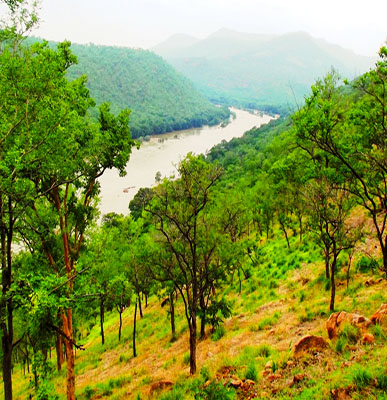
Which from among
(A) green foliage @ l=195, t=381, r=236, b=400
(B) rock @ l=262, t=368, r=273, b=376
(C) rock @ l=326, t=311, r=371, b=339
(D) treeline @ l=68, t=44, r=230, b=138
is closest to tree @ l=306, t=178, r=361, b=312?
(C) rock @ l=326, t=311, r=371, b=339

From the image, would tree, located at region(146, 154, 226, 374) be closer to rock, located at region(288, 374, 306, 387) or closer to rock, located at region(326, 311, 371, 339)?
rock, located at region(288, 374, 306, 387)

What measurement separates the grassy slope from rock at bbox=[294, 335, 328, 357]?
0.88 feet

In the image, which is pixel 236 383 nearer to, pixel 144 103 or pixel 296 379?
pixel 296 379

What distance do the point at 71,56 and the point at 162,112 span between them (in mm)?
165689

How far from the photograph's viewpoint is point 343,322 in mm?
9992

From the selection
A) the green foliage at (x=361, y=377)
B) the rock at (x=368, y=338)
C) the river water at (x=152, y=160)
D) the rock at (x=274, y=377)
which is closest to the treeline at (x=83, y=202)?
the rock at (x=368, y=338)

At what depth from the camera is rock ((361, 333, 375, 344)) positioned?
8766mm

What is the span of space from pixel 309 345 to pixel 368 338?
1.71 m

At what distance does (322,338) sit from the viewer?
984cm

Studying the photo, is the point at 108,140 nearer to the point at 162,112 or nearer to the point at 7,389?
the point at 7,389

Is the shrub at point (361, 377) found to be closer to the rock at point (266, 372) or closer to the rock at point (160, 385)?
the rock at point (266, 372)

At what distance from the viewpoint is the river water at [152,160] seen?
65750 millimetres

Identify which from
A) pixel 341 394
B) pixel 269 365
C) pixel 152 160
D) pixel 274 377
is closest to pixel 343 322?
pixel 269 365

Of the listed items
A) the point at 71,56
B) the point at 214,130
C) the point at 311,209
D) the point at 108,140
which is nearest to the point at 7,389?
the point at 108,140
